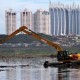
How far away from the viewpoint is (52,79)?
45.8 meters

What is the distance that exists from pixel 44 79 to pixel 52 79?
2.58 feet

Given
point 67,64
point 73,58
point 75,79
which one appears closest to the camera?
point 75,79

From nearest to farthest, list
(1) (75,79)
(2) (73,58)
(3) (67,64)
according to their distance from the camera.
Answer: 1. (1) (75,79)
2. (3) (67,64)
3. (2) (73,58)

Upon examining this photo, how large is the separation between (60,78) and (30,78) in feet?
10.1

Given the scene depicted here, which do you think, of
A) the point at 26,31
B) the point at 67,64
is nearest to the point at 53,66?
the point at 67,64

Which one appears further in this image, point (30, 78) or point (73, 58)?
point (73, 58)

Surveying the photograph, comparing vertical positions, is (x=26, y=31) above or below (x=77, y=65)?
above

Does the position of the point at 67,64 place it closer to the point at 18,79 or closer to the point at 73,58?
the point at 73,58

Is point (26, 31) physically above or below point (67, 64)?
above

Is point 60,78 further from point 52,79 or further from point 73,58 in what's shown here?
point 73,58

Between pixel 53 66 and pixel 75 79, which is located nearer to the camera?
pixel 75 79

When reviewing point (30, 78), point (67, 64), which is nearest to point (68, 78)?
point (30, 78)

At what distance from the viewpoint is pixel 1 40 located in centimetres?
7644

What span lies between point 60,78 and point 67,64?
25999 mm
